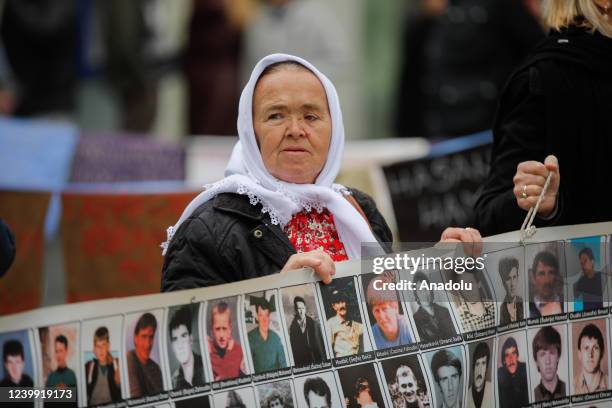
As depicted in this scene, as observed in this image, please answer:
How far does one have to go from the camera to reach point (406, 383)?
11.3 ft

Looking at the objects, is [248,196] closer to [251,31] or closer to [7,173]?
[7,173]

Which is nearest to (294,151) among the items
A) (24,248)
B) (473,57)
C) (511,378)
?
(511,378)

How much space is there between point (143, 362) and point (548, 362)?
45.3 inches

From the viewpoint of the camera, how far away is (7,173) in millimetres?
7867

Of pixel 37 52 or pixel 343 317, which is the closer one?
pixel 343 317

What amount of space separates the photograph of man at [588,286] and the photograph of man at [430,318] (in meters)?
0.41

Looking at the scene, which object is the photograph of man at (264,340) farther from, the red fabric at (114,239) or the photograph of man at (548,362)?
the red fabric at (114,239)

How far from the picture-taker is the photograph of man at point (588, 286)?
12.2 ft

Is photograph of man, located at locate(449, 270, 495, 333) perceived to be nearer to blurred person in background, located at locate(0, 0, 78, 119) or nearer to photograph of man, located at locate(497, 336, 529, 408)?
photograph of man, located at locate(497, 336, 529, 408)

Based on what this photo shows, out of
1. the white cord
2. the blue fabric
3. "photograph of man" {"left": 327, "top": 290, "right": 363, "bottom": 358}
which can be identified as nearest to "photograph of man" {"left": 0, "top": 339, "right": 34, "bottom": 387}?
"photograph of man" {"left": 327, "top": 290, "right": 363, "bottom": 358}

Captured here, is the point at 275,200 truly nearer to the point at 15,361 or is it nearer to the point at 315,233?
the point at 315,233

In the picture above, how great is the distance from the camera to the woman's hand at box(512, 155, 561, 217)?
3.79 meters

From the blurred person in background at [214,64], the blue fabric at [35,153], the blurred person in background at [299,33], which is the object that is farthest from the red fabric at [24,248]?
the blurred person in background at [214,64]

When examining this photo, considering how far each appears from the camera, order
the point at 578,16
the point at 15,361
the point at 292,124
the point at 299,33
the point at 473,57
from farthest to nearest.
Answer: the point at 299,33 < the point at 473,57 < the point at 578,16 < the point at 292,124 < the point at 15,361
